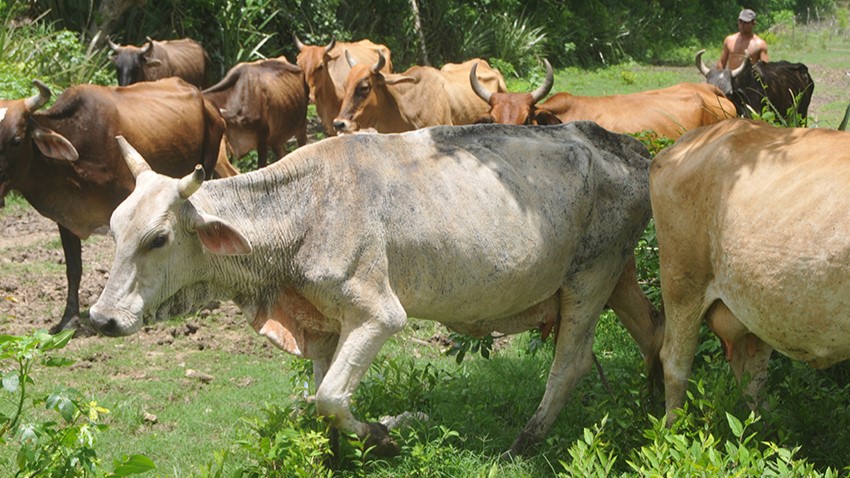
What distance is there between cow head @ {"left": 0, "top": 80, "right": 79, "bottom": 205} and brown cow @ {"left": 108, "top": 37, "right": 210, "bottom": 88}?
5386 mm

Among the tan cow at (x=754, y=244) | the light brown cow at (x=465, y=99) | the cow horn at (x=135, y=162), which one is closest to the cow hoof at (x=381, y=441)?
the tan cow at (x=754, y=244)

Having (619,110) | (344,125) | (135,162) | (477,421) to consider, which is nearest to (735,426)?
(477,421)

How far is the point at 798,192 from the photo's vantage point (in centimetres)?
465

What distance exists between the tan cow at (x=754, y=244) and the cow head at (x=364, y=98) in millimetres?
6766

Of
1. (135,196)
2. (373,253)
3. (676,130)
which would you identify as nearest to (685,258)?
(373,253)

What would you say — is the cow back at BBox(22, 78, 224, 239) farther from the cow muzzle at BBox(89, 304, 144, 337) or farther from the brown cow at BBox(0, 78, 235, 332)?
the cow muzzle at BBox(89, 304, 144, 337)

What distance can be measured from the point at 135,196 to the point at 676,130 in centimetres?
616

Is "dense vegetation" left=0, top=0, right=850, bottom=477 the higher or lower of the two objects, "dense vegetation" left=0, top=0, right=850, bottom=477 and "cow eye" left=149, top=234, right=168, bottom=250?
the lower

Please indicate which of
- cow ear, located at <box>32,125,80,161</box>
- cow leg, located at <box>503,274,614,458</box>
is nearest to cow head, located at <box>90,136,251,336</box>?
cow leg, located at <box>503,274,614,458</box>

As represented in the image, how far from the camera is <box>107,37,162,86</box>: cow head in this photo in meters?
14.2

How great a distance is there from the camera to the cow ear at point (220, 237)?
4949mm

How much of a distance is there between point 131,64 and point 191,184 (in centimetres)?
992

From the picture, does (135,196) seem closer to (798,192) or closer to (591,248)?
(591,248)

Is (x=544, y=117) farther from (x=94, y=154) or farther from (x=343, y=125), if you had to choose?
(x=94, y=154)
